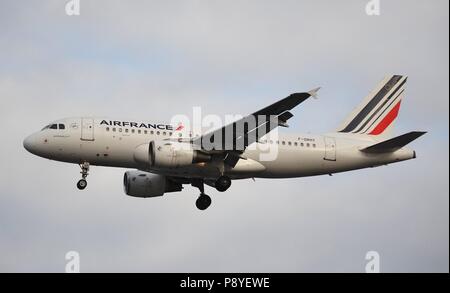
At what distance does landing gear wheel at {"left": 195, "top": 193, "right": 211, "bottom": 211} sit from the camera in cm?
5725

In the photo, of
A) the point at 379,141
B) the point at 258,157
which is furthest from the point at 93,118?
the point at 379,141

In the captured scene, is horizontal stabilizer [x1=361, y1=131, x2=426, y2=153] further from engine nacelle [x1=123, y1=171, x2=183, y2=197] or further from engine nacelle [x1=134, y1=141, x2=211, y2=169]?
engine nacelle [x1=123, y1=171, x2=183, y2=197]

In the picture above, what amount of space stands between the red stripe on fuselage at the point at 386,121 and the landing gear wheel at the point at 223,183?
1012 centimetres

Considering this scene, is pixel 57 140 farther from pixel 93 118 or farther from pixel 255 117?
pixel 255 117

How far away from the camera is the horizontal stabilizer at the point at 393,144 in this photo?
174 feet

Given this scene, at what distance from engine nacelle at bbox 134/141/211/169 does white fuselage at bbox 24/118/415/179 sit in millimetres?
692

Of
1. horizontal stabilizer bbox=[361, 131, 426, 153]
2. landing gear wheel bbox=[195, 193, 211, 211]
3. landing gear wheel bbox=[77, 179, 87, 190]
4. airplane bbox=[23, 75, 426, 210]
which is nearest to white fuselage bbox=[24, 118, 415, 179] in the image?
airplane bbox=[23, 75, 426, 210]

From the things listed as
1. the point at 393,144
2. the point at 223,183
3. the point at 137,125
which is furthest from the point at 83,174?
the point at 393,144

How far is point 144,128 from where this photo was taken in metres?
52.6

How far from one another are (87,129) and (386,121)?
1804 centimetres

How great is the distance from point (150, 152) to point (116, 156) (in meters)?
1.90

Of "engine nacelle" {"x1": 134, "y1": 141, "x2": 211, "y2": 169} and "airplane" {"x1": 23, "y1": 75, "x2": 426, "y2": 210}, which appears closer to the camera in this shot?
"engine nacelle" {"x1": 134, "y1": 141, "x2": 211, "y2": 169}
